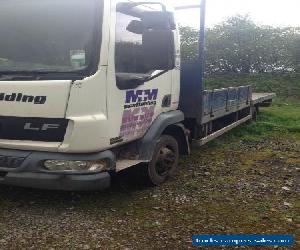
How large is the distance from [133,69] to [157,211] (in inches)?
60.1

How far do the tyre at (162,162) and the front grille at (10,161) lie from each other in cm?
147

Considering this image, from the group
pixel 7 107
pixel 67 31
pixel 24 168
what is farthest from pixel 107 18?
pixel 24 168

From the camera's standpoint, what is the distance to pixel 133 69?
14.1 feet

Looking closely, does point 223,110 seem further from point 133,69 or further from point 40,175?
point 40,175

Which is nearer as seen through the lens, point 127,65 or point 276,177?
point 127,65

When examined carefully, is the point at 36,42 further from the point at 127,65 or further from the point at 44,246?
the point at 44,246

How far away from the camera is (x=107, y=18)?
3906mm

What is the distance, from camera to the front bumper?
3.81 meters

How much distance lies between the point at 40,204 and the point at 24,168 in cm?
70

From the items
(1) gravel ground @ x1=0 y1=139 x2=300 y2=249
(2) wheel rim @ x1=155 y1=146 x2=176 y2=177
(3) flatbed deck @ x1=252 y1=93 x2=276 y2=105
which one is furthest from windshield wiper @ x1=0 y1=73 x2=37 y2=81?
(3) flatbed deck @ x1=252 y1=93 x2=276 y2=105

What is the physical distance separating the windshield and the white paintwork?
144mm

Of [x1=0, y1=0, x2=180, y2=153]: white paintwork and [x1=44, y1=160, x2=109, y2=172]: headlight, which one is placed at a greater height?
[x1=0, y1=0, x2=180, y2=153]: white paintwork

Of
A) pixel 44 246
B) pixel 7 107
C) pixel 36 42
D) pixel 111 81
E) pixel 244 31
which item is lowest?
pixel 44 246

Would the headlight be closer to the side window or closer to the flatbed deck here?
the side window
